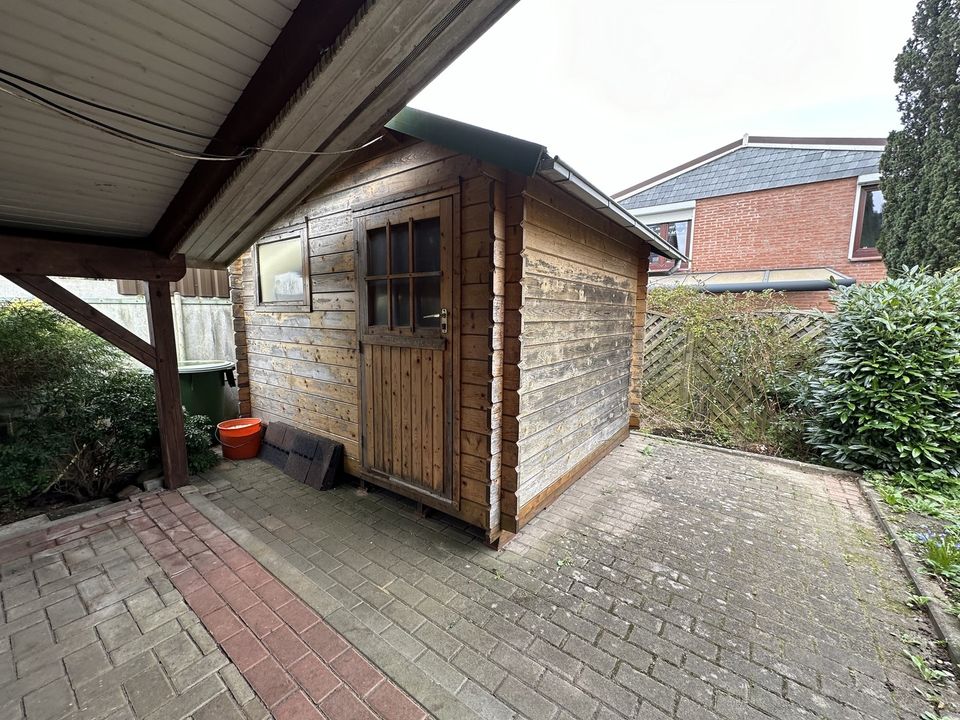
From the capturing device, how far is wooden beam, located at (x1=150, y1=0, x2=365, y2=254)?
4.35 ft

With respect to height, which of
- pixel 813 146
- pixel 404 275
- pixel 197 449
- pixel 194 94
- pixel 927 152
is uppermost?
pixel 813 146

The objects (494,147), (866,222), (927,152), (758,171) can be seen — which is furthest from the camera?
(758,171)

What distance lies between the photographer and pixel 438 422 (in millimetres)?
2779

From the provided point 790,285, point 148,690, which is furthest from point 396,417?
point 790,285

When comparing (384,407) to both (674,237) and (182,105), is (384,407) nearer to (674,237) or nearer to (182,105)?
(182,105)

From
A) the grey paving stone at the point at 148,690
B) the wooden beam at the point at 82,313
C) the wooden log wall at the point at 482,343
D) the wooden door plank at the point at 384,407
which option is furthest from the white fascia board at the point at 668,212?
the grey paving stone at the point at 148,690

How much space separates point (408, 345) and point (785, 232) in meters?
10.2

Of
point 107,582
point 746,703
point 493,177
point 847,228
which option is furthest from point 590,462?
point 847,228

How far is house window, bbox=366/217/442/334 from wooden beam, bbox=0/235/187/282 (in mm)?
1733

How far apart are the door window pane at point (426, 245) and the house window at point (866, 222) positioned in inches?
402

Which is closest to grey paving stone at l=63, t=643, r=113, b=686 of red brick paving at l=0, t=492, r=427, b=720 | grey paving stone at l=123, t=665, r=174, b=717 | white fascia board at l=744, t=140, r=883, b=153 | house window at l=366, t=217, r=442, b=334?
grey paving stone at l=123, t=665, r=174, b=717

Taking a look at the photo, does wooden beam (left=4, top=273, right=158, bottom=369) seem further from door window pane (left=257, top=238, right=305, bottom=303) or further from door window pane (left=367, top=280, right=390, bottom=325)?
door window pane (left=367, top=280, right=390, bottom=325)

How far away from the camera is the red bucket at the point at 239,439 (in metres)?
4.09

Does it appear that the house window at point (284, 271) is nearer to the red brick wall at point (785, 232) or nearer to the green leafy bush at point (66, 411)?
the green leafy bush at point (66, 411)
